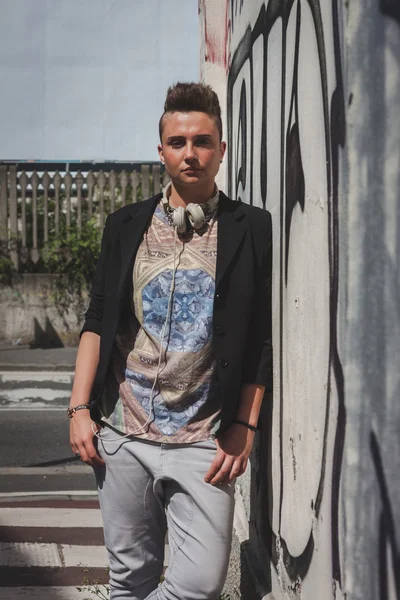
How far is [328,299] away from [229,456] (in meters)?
0.66

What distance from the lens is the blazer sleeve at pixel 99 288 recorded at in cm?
274

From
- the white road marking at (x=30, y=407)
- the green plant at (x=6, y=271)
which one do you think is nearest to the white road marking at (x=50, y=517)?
the white road marking at (x=30, y=407)

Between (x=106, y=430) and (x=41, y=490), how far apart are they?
136 inches

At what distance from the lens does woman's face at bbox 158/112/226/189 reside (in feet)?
8.49

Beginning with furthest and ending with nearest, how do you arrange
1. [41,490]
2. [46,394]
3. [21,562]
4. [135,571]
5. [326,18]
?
[46,394], [41,490], [21,562], [135,571], [326,18]

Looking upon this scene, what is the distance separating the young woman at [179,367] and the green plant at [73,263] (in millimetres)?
10246

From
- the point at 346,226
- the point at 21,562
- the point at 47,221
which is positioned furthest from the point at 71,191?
the point at 346,226

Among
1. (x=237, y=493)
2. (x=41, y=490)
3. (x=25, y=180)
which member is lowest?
(x=41, y=490)

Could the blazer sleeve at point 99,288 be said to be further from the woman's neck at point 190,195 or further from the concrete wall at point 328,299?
the concrete wall at point 328,299

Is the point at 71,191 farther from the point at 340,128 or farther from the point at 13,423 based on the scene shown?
the point at 340,128

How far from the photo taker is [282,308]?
2768 millimetres

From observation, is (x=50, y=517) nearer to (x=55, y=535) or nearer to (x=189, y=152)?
(x=55, y=535)

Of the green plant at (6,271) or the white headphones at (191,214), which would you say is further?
the green plant at (6,271)

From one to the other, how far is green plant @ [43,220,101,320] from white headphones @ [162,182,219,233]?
10.3 m
